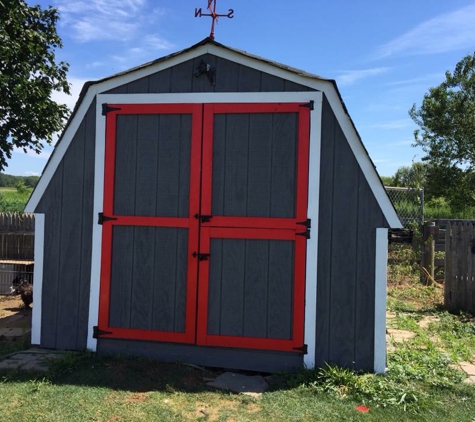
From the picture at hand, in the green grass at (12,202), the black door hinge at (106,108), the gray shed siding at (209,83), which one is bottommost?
the green grass at (12,202)

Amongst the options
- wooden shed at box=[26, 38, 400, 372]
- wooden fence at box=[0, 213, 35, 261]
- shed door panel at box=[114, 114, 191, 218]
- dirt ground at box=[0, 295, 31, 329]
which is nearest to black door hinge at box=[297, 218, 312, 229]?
wooden shed at box=[26, 38, 400, 372]

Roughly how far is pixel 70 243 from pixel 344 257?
8.90ft

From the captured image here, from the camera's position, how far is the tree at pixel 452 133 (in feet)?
62.7

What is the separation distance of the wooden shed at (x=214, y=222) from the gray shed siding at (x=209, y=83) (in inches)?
0.5

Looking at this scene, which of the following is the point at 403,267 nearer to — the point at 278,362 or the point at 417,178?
the point at 417,178

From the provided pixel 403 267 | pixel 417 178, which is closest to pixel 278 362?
pixel 403 267

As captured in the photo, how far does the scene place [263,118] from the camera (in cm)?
417

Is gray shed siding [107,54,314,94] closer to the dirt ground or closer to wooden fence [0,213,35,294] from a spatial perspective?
the dirt ground

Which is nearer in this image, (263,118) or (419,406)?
(419,406)

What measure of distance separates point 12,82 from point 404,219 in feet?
27.8

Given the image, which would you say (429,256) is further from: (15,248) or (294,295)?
(15,248)

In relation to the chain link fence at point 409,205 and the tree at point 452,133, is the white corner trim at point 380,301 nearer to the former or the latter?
the chain link fence at point 409,205

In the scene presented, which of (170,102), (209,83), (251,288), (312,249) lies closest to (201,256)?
(251,288)

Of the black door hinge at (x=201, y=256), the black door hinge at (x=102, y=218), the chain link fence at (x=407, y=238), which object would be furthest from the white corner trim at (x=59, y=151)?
the chain link fence at (x=407, y=238)
